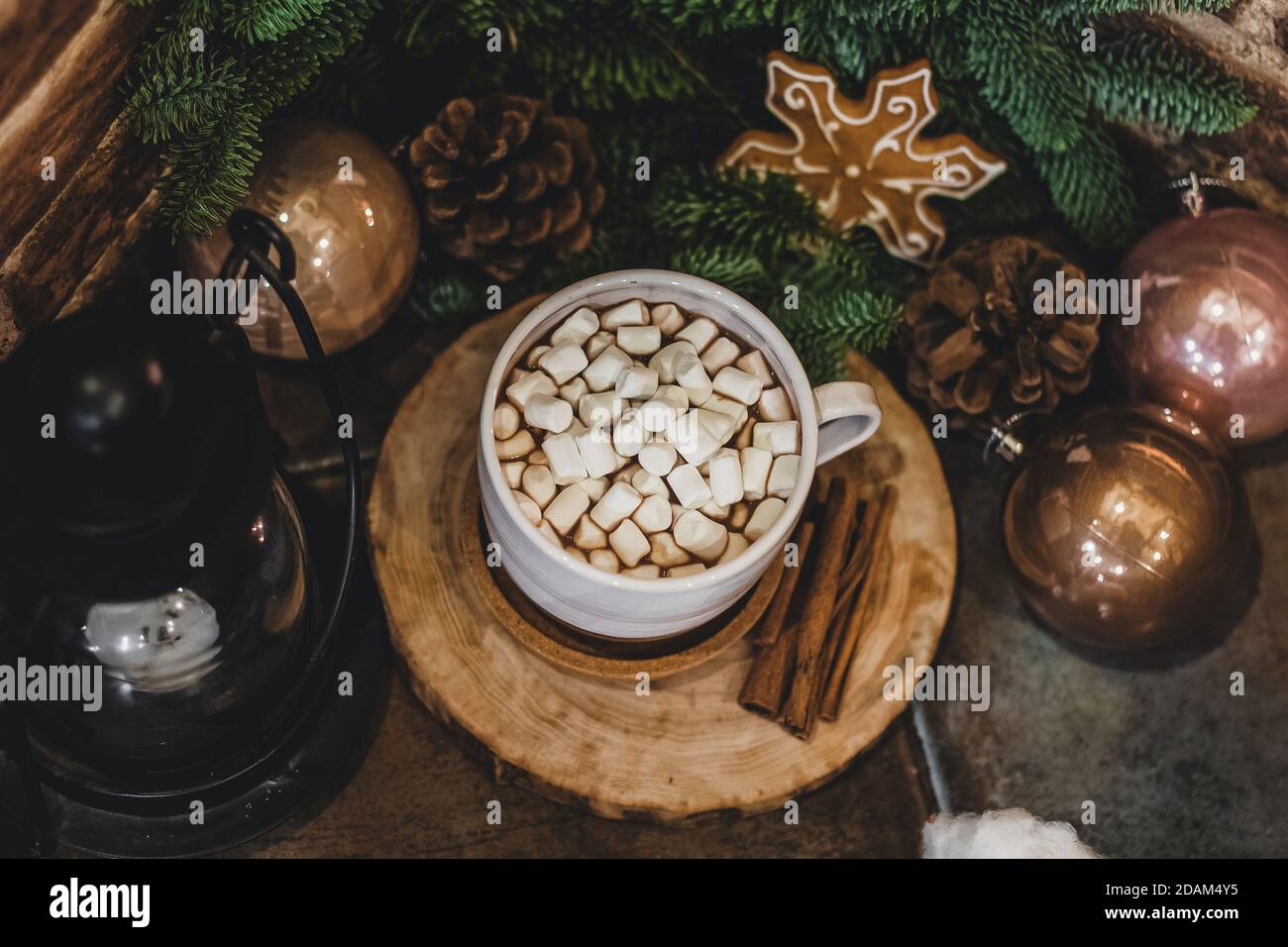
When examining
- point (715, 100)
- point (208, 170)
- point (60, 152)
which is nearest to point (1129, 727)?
point (715, 100)

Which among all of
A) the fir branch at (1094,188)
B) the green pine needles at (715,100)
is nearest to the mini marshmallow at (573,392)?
the green pine needles at (715,100)

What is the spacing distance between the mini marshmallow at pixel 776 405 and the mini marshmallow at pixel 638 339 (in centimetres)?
11

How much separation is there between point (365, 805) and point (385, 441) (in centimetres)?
37

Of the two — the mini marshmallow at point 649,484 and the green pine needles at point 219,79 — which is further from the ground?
the green pine needles at point 219,79

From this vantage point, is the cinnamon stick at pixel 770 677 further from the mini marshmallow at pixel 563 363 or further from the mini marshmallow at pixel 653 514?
the mini marshmallow at pixel 563 363

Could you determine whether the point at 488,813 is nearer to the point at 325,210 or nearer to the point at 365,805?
the point at 365,805

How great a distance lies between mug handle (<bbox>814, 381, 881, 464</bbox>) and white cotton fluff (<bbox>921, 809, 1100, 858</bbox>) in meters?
0.43

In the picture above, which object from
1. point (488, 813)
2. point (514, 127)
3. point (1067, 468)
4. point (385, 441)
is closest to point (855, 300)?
point (1067, 468)

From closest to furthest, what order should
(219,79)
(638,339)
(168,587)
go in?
1. (168,587)
2. (219,79)
3. (638,339)

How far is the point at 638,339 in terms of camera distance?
3.21ft

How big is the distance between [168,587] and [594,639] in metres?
0.38

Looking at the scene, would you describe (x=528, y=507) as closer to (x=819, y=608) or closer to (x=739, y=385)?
(x=739, y=385)

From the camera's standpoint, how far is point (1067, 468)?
1052 millimetres

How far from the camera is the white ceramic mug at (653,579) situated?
871 millimetres
